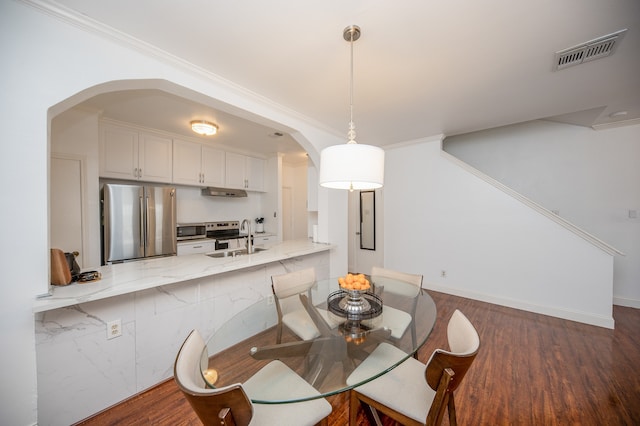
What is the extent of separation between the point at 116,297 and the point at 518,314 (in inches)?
168

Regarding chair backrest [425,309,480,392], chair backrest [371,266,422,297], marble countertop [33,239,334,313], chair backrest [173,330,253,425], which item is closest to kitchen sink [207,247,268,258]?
marble countertop [33,239,334,313]

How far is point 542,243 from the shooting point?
2994mm

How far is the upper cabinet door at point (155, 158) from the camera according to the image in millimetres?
3285

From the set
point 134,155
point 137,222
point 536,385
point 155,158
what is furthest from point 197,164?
point 536,385

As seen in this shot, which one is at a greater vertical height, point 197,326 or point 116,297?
point 116,297

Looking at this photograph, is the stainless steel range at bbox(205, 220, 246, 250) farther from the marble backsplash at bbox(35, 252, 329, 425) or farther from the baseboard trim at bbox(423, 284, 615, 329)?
the baseboard trim at bbox(423, 284, 615, 329)

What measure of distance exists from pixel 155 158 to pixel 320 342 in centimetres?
360

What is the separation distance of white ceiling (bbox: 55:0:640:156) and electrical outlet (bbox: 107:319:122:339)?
1.92m

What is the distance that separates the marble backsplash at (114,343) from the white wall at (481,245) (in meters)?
3.17

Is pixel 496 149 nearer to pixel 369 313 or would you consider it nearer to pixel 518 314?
pixel 518 314

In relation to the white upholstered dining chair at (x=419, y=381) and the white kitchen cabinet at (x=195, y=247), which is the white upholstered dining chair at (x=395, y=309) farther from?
the white kitchen cabinet at (x=195, y=247)

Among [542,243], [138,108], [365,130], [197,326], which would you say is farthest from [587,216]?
[138,108]

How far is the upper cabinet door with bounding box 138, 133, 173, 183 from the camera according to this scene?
10.8 ft

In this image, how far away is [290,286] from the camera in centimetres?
195
